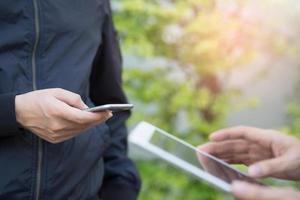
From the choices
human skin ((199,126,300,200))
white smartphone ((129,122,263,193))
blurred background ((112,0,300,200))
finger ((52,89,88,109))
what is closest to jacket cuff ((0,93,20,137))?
finger ((52,89,88,109))

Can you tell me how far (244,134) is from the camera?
1176 millimetres

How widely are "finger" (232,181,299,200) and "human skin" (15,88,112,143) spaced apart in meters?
0.31

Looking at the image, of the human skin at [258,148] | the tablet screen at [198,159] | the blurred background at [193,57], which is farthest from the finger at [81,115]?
the blurred background at [193,57]

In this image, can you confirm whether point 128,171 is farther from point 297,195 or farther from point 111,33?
point 297,195

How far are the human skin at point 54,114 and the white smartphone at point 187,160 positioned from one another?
0.12 metres

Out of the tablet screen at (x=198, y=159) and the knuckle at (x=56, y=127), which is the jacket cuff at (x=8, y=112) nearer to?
the knuckle at (x=56, y=127)

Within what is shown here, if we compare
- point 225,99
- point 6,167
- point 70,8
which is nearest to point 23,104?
point 6,167

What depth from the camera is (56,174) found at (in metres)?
1.13

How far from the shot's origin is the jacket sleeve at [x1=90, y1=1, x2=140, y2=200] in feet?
4.80

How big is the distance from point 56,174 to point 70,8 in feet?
1.31

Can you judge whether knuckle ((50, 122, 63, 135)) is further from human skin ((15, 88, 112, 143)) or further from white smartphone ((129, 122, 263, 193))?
white smartphone ((129, 122, 263, 193))

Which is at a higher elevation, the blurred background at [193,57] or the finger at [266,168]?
the finger at [266,168]

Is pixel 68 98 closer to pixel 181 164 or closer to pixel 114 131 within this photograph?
pixel 181 164

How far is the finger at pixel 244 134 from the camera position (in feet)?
3.83
